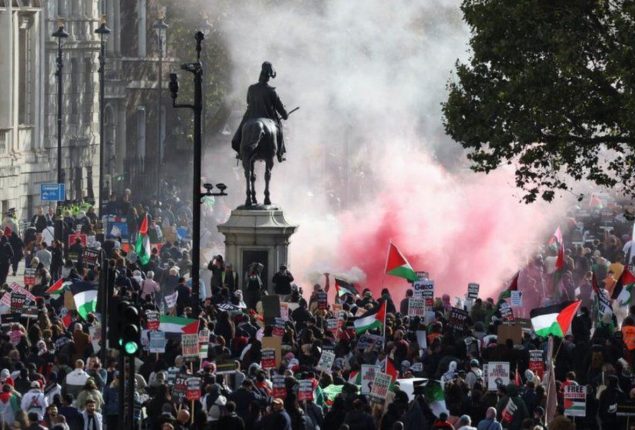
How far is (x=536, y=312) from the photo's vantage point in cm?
3581

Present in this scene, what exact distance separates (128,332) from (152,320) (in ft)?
31.3

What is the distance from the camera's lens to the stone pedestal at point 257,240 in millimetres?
46938

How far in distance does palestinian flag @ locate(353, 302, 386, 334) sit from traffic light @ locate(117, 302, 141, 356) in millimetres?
10232

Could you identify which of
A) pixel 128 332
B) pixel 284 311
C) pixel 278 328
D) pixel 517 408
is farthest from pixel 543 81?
pixel 128 332

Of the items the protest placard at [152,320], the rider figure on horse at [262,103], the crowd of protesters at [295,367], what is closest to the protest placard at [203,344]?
the crowd of protesters at [295,367]

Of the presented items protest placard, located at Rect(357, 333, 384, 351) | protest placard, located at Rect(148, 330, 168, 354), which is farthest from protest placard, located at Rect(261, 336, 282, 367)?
protest placard, located at Rect(357, 333, 384, 351)

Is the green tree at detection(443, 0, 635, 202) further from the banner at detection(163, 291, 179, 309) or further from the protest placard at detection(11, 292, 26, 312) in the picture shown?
the protest placard at detection(11, 292, 26, 312)

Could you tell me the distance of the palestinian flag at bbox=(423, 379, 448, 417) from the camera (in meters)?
30.1

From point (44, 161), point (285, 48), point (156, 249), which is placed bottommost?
point (156, 249)

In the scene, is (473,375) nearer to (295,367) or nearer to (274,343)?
(295,367)

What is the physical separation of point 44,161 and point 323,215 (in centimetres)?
1036

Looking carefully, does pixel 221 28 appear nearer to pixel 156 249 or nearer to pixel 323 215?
pixel 323 215

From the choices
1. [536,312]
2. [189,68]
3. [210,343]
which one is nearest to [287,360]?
[210,343]

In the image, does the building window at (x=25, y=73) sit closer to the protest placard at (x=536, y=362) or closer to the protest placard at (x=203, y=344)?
the protest placard at (x=203, y=344)
